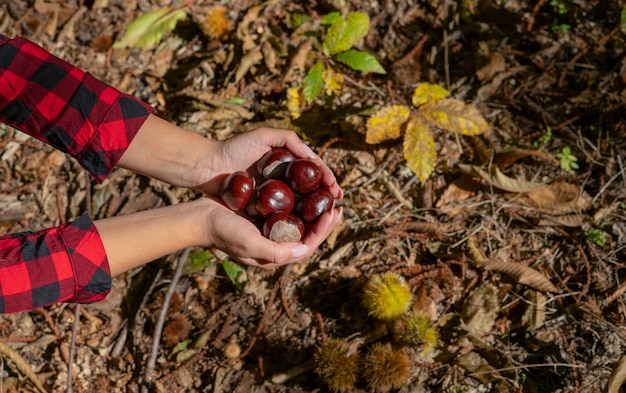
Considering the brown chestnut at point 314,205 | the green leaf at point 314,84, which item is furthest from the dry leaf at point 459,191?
the green leaf at point 314,84

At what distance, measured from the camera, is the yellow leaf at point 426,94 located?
2.70 m

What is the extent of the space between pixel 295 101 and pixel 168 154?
3.21 ft

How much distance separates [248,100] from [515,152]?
1.55 metres

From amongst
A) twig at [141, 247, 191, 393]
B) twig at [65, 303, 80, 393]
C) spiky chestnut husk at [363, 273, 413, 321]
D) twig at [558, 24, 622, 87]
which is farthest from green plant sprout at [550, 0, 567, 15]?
twig at [65, 303, 80, 393]

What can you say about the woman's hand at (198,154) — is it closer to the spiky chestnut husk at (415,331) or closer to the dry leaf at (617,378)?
the spiky chestnut husk at (415,331)

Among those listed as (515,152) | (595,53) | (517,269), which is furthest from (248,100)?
(595,53)

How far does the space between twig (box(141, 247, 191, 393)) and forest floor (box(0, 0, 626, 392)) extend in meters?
0.03

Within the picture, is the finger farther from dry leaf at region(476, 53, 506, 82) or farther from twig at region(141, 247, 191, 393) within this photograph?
dry leaf at region(476, 53, 506, 82)

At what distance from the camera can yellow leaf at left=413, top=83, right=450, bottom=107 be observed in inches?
106

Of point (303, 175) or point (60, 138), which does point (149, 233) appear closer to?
point (60, 138)

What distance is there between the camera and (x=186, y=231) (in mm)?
1992

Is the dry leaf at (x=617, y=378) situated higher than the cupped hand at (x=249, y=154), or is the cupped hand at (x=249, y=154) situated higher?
the cupped hand at (x=249, y=154)

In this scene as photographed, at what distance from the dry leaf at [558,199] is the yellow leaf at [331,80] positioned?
1.11 m

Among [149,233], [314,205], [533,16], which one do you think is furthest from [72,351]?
[533,16]
